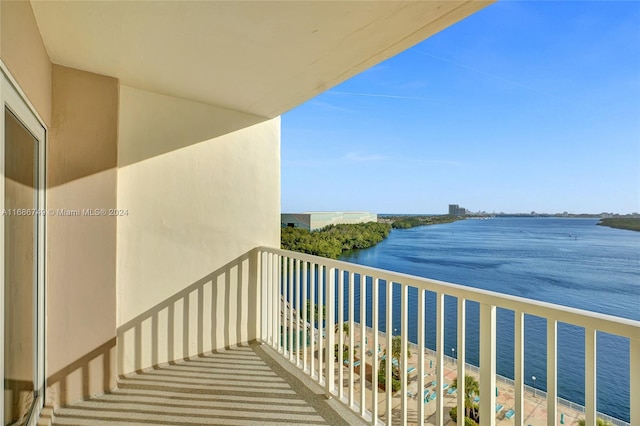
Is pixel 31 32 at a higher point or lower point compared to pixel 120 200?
higher

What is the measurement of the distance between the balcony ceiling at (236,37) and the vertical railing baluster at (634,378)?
61.4 inches

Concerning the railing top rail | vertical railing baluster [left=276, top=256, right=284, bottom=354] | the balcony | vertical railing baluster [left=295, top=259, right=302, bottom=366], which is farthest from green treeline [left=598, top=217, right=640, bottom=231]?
vertical railing baluster [left=276, top=256, right=284, bottom=354]

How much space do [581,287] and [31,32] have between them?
4179mm

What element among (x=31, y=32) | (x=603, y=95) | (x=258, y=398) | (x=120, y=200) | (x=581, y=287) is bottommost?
(x=258, y=398)

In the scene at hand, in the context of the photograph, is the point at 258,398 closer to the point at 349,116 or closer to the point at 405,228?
the point at 405,228

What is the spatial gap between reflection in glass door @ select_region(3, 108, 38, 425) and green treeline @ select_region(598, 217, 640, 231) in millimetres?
4056

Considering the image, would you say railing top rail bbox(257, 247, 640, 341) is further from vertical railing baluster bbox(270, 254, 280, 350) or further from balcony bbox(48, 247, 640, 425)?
vertical railing baluster bbox(270, 254, 280, 350)

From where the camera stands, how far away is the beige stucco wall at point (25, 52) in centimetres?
136

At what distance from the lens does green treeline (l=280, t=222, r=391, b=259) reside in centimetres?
328

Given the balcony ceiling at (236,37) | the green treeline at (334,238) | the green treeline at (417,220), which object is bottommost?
the green treeline at (334,238)

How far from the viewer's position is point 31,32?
171 cm

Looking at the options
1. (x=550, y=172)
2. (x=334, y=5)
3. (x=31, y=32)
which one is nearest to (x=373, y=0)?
(x=334, y=5)

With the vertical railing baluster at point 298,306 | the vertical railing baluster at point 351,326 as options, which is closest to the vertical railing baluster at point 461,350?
the vertical railing baluster at point 351,326

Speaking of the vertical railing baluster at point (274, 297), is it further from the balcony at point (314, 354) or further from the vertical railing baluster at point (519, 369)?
the vertical railing baluster at point (519, 369)
